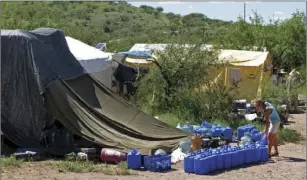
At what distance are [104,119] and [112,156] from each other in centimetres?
158

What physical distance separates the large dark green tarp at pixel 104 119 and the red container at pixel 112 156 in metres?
0.40

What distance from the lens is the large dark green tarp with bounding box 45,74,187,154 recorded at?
11.6 meters

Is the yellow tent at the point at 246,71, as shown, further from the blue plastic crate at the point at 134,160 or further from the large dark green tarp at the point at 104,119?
the blue plastic crate at the point at 134,160

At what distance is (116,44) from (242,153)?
1909 cm

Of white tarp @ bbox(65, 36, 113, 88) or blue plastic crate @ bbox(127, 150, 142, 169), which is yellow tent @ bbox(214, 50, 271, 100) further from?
blue plastic crate @ bbox(127, 150, 142, 169)

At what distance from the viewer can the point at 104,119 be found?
12.2 m

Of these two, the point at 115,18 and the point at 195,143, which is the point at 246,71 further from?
the point at 115,18

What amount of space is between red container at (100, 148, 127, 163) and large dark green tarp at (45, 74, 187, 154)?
0.40 metres

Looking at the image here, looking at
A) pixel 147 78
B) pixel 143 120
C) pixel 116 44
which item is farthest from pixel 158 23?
pixel 143 120

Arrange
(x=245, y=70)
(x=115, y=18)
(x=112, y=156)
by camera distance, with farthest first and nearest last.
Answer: (x=115, y=18), (x=245, y=70), (x=112, y=156)

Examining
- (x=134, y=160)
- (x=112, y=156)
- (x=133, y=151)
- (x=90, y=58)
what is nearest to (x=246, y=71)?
(x=90, y=58)

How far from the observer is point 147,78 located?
16.8m

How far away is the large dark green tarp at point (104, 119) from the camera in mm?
11641

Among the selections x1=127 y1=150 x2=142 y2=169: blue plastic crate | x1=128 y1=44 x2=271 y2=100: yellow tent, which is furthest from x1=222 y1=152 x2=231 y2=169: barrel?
x1=128 y1=44 x2=271 y2=100: yellow tent
